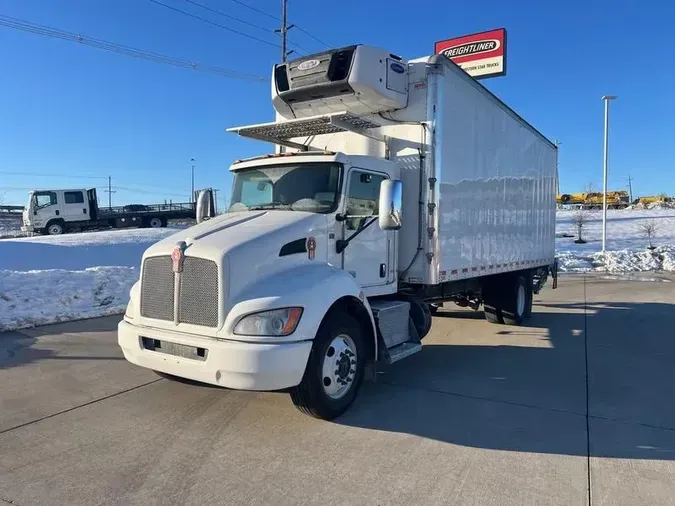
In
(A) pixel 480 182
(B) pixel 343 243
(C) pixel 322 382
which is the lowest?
(C) pixel 322 382

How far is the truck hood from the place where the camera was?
4430 mm

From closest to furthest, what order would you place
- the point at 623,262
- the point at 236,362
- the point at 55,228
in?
the point at 236,362, the point at 623,262, the point at 55,228

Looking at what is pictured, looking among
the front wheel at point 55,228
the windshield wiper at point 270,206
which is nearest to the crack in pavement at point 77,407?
the windshield wiper at point 270,206

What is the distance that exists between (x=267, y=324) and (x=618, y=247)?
31.1 m

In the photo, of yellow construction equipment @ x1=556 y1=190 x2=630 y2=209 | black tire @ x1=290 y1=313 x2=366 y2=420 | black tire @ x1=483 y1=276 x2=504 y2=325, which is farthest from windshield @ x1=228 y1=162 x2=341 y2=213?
yellow construction equipment @ x1=556 y1=190 x2=630 y2=209

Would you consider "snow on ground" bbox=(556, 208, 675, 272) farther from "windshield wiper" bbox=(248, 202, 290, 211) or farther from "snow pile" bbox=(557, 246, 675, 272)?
"windshield wiper" bbox=(248, 202, 290, 211)

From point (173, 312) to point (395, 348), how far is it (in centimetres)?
249

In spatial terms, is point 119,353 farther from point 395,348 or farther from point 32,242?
point 32,242

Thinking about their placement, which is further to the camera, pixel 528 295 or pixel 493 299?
pixel 528 295

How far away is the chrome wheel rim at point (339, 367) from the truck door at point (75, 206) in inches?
1200

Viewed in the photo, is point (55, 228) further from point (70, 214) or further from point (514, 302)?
point (514, 302)

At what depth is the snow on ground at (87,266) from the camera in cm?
1009

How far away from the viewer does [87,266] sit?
679 inches

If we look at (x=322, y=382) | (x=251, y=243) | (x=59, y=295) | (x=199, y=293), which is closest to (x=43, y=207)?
(x=59, y=295)
